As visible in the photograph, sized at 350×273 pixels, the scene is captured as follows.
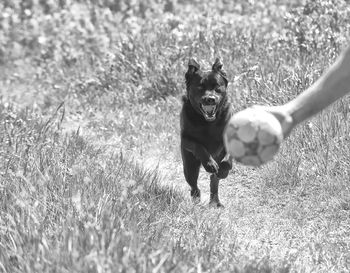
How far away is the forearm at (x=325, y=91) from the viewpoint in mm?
3275

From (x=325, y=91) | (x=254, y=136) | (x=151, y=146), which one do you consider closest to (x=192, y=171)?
(x=151, y=146)

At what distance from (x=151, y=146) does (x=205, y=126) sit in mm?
1401

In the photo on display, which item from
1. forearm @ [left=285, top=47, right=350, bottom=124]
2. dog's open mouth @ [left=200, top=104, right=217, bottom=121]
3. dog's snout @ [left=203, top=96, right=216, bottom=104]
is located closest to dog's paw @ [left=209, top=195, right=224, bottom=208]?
dog's open mouth @ [left=200, top=104, right=217, bottom=121]

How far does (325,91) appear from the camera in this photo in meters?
3.29

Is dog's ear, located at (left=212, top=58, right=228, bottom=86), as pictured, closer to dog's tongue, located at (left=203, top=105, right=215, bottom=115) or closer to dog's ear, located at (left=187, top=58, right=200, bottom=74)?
dog's ear, located at (left=187, top=58, right=200, bottom=74)

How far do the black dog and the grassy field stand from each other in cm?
30

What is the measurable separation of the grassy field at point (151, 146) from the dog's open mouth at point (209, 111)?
1.80 ft

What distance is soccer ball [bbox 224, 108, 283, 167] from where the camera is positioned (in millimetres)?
3266

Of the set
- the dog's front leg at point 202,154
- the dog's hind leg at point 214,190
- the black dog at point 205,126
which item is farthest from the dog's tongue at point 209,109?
the dog's hind leg at point 214,190

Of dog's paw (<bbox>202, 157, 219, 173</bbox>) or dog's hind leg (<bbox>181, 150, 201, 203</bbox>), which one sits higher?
dog's paw (<bbox>202, 157, 219, 173</bbox>)

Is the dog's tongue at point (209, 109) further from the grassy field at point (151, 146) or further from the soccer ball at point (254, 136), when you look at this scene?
the soccer ball at point (254, 136)

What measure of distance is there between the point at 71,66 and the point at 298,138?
4.35 m

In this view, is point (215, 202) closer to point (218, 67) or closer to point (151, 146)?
point (218, 67)

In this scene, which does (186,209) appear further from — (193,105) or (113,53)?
(113,53)
